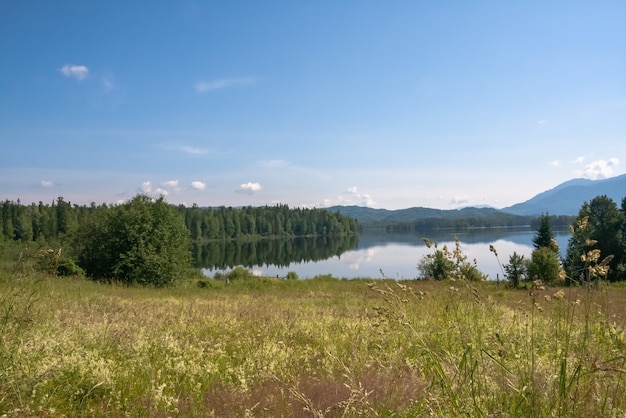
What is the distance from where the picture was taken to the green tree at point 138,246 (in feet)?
114

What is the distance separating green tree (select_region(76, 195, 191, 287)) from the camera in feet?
114

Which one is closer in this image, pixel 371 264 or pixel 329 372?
pixel 329 372

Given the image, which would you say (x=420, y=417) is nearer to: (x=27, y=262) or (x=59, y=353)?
(x=59, y=353)

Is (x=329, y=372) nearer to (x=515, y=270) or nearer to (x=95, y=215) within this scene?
(x=515, y=270)

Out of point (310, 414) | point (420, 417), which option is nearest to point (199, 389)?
point (310, 414)

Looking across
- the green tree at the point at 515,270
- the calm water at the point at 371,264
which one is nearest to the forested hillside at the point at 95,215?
the calm water at the point at 371,264

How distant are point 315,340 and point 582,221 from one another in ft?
13.8

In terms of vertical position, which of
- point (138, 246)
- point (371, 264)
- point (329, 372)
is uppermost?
point (329, 372)

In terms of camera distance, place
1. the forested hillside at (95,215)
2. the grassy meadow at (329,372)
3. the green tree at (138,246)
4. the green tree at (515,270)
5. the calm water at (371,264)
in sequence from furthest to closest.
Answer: the forested hillside at (95,215) < the calm water at (371,264) < the green tree at (138,246) < the green tree at (515,270) < the grassy meadow at (329,372)

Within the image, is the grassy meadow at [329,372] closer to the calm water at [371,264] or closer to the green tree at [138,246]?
the calm water at [371,264]

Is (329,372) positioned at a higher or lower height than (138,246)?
higher

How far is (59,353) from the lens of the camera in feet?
14.4

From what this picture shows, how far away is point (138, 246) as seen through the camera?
3525 cm

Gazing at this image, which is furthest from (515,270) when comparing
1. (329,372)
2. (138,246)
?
(138,246)
